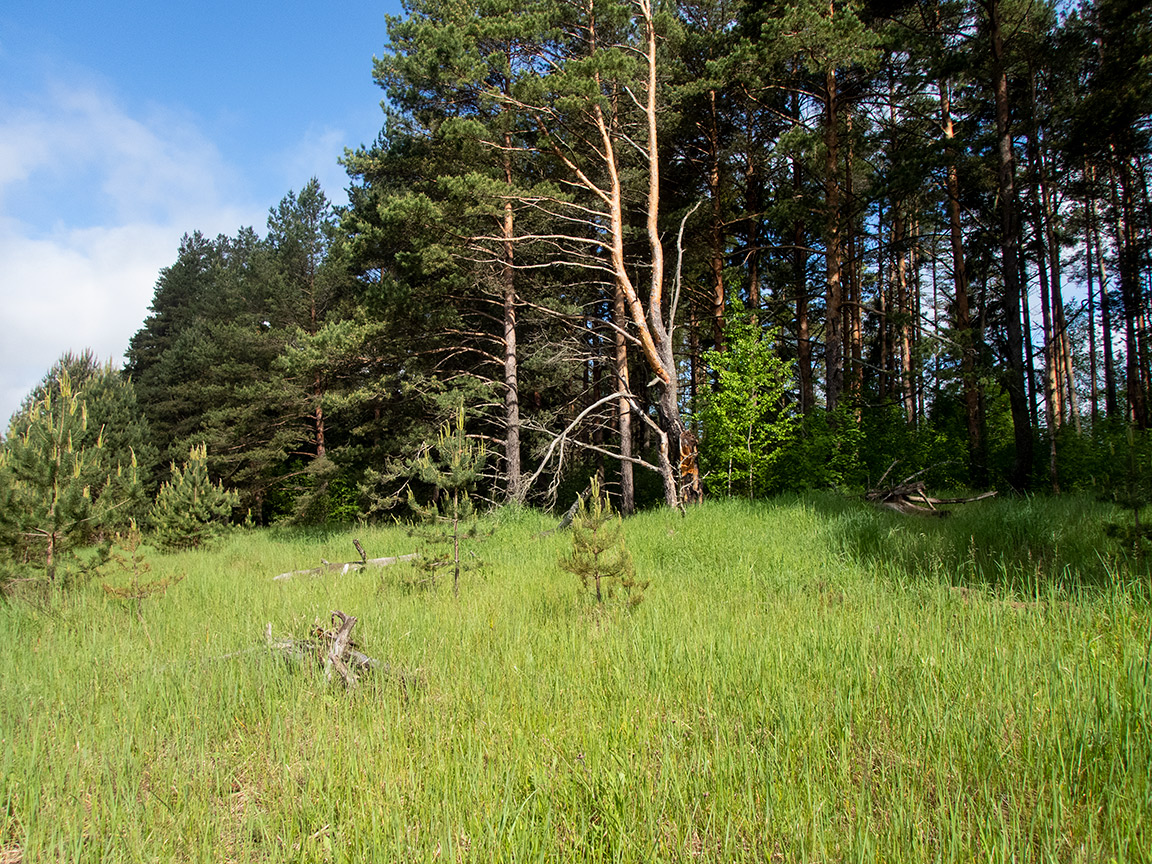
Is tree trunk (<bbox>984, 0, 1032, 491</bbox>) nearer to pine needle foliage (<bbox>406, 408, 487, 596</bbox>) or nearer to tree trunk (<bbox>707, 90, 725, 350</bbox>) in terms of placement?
tree trunk (<bbox>707, 90, 725, 350</bbox>)

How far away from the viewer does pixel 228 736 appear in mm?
3070

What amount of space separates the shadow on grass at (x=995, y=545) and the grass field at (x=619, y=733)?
14 cm

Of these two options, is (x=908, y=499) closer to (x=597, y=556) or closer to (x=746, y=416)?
(x=746, y=416)

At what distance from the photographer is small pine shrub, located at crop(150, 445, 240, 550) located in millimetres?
13766

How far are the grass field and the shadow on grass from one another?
5.6 inches

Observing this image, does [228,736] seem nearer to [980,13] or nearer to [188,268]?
[980,13]

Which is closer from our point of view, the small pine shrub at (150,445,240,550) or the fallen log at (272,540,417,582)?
the fallen log at (272,540,417,582)

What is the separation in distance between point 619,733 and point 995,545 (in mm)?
5980

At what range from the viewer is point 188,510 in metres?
13.9

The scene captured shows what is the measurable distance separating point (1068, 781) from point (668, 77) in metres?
14.3

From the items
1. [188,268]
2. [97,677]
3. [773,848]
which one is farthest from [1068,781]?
[188,268]

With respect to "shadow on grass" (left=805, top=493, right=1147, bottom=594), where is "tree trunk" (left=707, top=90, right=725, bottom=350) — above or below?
above

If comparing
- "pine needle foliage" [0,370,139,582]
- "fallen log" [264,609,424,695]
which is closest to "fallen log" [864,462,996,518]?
"fallen log" [264,609,424,695]

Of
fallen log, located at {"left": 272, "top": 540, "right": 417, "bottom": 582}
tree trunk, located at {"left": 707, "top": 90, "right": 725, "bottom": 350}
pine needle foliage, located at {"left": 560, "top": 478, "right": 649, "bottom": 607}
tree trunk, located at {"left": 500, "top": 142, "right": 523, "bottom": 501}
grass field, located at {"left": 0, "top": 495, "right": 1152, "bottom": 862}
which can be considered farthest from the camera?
tree trunk, located at {"left": 707, "top": 90, "right": 725, "bottom": 350}
